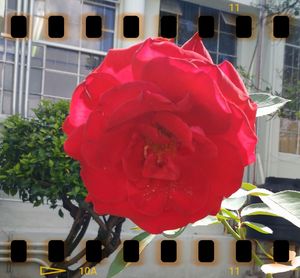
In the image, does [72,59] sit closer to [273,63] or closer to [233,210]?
[273,63]

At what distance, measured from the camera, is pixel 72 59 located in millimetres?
2543

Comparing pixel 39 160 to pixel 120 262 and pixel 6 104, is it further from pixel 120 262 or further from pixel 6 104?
pixel 120 262

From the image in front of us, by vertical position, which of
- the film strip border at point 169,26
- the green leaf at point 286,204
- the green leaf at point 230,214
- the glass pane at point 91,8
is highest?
the glass pane at point 91,8

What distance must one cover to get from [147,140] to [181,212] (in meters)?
0.02

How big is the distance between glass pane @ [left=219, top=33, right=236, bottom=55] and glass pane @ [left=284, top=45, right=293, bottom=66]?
292 mm

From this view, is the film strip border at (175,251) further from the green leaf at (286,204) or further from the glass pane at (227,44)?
the glass pane at (227,44)

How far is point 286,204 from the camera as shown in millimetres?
222

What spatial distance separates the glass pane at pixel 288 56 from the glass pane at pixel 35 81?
4.26 feet

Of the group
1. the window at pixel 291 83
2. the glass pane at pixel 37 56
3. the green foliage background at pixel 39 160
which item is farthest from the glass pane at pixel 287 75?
the green foliage background at pixel 39 160

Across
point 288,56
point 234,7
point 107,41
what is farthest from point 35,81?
point 288,56

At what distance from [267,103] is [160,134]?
9cm

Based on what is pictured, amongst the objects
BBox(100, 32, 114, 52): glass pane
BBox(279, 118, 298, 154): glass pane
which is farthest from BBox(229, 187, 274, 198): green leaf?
BBox(279, 118, 298, 154): glass pane

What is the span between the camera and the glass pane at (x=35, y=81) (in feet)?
8.07

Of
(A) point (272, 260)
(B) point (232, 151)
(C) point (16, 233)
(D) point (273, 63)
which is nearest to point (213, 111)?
(B) point (232, 151)
